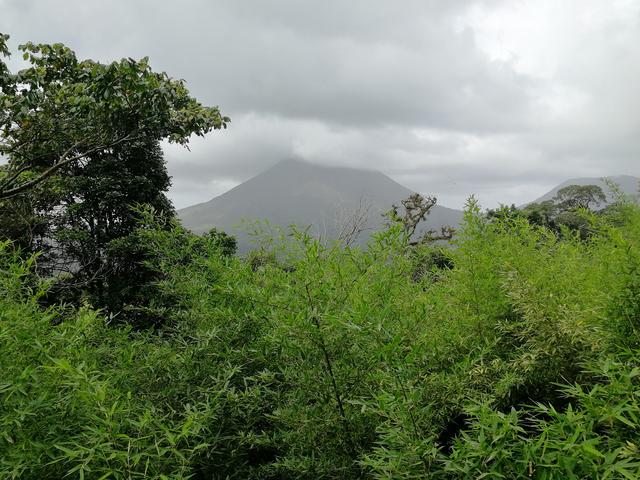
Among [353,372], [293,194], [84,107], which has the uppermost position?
[293,194]

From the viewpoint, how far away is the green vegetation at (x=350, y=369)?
1443 millimetres

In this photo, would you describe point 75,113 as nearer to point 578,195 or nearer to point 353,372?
point 353,372

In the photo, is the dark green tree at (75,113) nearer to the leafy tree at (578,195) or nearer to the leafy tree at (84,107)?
the leafy tree at (84,107)

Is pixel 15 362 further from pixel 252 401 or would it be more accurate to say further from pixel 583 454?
pixel 583 454

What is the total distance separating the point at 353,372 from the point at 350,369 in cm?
2

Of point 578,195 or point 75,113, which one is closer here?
point 75,113

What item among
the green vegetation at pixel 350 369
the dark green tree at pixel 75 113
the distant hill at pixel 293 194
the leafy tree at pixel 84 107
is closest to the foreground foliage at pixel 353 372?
the green vegetation at pixel 350 369

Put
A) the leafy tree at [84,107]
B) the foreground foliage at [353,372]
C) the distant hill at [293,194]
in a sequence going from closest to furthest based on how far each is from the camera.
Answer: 1. the foreground foliage at [353,372]
2. the leafy tree at [84,107]
3. the distant hill at [293,194]

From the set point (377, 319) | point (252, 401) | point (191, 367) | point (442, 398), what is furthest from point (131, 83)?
point (442, 398)

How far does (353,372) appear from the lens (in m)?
1.98

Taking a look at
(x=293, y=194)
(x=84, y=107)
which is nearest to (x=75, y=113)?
(x=84, y=107)

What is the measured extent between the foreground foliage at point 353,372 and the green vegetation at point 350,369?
0.04 ft

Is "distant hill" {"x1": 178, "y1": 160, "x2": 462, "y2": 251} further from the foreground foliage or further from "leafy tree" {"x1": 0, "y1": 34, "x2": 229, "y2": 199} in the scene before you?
the foreground foliage

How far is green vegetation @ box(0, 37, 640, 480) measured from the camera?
1.44 meters
